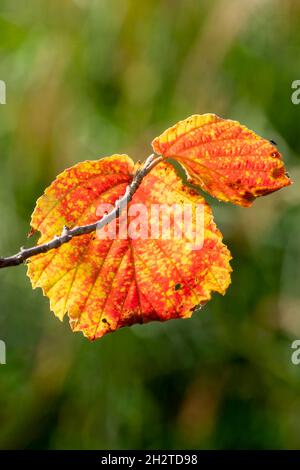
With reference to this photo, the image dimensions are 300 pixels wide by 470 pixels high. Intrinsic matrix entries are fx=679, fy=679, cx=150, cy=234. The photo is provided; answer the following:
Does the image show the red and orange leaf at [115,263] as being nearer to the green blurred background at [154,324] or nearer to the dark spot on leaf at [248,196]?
the dark spot on leaf at [248,196]

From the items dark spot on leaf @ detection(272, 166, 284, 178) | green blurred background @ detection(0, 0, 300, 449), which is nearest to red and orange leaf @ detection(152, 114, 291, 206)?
dark spot on leaf @ detection(272, 166, 284, 178)

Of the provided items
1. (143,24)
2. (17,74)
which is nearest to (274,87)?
(143,24)

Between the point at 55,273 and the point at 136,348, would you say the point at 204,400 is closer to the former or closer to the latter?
the point at 136,348

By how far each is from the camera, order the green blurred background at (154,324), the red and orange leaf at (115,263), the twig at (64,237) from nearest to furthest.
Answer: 1. the twig at (64,237)
2. the red and orange leaf at (115,263)
3. the green blurred background at (154,324)

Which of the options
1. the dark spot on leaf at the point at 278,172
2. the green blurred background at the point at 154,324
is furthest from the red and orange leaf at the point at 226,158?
the green blurred background at the point at 154,324

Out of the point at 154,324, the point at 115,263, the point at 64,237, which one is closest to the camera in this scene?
the point at 64,237

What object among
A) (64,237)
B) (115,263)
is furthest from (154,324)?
(64,237)

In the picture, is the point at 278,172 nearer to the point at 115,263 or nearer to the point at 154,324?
the point at 115,263

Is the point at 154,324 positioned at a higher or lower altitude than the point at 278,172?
lower
